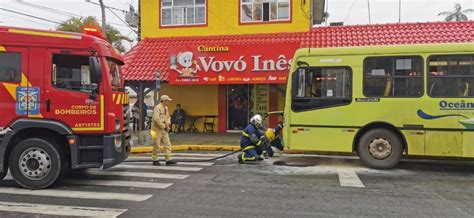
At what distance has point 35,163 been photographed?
8.25m

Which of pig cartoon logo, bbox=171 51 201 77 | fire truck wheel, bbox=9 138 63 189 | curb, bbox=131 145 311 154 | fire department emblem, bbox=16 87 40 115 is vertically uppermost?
pig cartoon logo, bbox=171 51 201 77

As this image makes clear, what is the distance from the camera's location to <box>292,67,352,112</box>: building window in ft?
35.9

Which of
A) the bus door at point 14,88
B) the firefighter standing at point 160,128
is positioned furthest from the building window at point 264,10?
the bus door at point 14,88

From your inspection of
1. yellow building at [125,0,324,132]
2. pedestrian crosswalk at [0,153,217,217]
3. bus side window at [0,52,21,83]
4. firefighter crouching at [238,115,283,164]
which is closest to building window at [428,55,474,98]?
firefighter crouching at [238,115,283,164]

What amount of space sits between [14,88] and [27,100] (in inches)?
11.8

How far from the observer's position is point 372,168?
10.8m

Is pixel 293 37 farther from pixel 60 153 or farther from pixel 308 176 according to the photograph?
pixel 60 153

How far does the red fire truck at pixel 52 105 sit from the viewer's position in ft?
26.7

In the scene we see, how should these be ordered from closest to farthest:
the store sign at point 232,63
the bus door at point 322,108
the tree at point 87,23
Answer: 1. the bus door at point 322,108
2. the store sign at point 232,63
3. the tree at point 87,23

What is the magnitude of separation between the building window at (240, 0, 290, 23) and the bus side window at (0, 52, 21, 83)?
41.3ft

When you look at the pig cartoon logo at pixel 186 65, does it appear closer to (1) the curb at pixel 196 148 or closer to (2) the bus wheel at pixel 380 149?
(1) the curb at pixel 196 148

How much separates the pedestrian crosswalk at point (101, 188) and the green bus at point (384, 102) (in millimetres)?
2840

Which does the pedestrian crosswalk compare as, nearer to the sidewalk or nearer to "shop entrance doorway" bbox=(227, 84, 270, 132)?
the sidewalk

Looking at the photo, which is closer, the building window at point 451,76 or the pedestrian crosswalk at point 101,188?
the pedestrian crosswalk at point 101,188
